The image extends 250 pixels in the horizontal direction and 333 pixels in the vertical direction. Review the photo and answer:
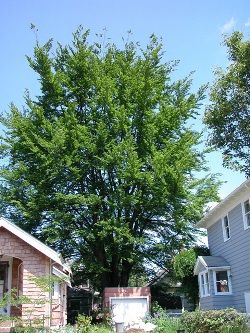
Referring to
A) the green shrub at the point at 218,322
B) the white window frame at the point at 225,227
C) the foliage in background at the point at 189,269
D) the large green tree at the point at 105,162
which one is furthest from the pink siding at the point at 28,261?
the foliage in background at the point at 189,269

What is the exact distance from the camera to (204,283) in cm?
2145

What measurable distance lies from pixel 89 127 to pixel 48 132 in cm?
263

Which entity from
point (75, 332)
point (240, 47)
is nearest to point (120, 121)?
point (240, 47)

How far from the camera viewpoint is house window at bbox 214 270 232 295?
789 inches

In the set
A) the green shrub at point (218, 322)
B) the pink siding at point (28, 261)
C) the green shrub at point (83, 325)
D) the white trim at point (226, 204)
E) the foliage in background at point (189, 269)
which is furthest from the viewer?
the foliage in background at point (189, 269)

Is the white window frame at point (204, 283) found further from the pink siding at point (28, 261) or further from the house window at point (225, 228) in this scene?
the pink siding at point (28, 261)

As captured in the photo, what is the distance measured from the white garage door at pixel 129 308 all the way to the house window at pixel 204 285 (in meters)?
3.26

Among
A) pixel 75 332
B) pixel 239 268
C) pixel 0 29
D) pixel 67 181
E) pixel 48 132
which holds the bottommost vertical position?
pixel 75 332

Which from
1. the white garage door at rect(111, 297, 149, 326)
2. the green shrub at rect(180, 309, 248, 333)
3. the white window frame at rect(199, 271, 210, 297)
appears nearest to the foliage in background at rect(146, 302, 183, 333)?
the white garage door at rect(111, 297, 149, 326)

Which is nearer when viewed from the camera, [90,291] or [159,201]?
[159,201]

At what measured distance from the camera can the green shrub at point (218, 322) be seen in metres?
12.7

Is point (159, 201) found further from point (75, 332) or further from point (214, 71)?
point (75, 332)

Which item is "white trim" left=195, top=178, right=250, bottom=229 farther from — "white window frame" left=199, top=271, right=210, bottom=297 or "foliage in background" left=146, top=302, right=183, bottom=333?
"foliage in background" left=146, top=302, right=183, bottom=333

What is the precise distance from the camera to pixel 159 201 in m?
24.0
